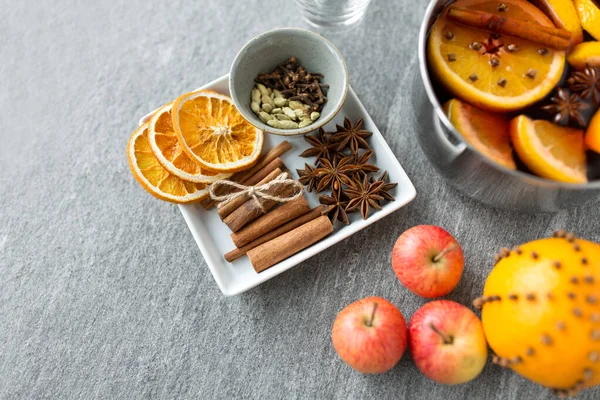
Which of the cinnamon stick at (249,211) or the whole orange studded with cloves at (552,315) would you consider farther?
the cinnamon stick at (249,211)

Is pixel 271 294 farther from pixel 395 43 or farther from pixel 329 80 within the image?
pixel 395 43

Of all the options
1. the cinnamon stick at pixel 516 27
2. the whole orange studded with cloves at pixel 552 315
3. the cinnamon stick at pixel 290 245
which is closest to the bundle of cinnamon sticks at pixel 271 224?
the cinnamon stick at pixel 290 245

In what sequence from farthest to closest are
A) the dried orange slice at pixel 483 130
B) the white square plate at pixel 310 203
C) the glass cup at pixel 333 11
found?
the glass cup at pixel 333 11 → the white square plate at pixel 310 203 → the dried orange slice at pixel 483 130

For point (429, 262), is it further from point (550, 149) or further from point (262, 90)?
point (262, 90)

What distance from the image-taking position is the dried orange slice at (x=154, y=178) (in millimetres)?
1429

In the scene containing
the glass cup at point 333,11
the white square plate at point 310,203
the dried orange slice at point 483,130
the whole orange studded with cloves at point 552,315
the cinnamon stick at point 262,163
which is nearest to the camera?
the whole orange studded with cloves at point 552,315

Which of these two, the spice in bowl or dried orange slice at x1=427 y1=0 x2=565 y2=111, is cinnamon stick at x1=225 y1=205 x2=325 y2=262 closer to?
the spice in bowl

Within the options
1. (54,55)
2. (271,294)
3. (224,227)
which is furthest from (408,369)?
(54,55)

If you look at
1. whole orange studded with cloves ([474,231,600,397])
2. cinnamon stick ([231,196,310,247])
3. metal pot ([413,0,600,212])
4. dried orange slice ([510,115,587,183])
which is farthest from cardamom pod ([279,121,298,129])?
whole orange studded with cloves ([474,231,600,397])

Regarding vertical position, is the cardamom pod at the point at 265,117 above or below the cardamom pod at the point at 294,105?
above

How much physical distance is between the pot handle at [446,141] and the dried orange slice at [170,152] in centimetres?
62

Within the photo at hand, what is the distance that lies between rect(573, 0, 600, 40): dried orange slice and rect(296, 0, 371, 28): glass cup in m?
0.61

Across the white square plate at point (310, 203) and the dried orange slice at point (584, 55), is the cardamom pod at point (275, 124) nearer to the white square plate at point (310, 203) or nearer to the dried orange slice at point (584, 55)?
the white square plate at point (310, 203)

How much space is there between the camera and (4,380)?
4.94 feet
